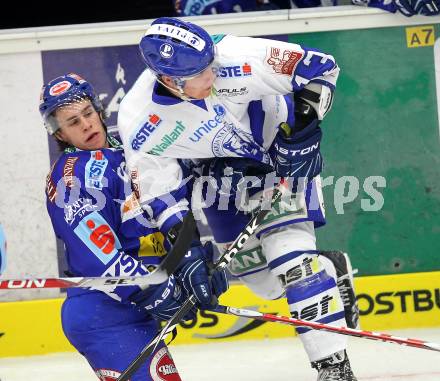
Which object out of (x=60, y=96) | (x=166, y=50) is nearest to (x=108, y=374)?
(x=60, y=96)

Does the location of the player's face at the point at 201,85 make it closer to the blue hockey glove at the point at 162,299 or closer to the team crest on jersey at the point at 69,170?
the team crest on jersey at the point at 69,170

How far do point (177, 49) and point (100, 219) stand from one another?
1.82 ft

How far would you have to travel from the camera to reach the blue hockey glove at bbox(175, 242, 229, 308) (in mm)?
3570

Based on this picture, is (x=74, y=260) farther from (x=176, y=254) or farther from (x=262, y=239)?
(x=262, y=239)

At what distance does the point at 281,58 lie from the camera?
365 cm

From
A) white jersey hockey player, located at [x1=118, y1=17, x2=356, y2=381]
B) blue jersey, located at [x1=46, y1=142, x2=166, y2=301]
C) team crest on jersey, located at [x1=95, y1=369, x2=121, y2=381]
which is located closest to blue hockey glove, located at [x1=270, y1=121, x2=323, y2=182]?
white jersey hockey player, located at [x1=118, y1=17, x2=356, y2=381]

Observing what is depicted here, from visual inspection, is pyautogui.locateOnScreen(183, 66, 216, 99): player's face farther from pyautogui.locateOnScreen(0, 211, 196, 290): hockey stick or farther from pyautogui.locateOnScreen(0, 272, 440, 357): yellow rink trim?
pyautogui.locateOnScreen(0, 272, 440, 357): yellow rink trim

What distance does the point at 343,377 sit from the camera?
12.1 ft

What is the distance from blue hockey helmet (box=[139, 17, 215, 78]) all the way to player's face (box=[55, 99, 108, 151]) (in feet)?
1.02

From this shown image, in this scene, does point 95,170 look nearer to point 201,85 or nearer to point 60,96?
point 60,96

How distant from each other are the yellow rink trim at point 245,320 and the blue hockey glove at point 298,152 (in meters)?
1.20

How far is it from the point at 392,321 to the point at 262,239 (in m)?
1.18

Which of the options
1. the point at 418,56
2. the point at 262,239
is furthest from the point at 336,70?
the point at 418,56

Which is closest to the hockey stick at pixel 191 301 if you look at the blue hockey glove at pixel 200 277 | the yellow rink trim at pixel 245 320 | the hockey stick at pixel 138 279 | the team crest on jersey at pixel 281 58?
the blue hockey glove at pixel 200 277
